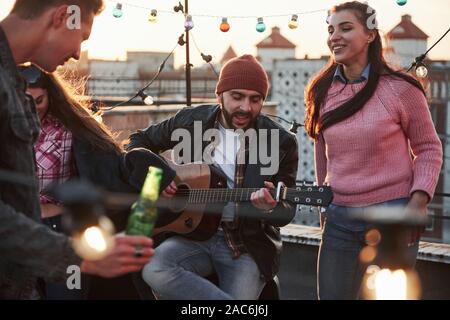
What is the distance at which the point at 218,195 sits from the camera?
3438mm

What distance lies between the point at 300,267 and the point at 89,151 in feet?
10.0

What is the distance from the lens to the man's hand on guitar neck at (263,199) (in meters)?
3.17

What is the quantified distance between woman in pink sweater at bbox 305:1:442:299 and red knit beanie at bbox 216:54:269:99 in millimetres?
425

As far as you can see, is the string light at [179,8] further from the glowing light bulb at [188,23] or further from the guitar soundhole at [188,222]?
the guitar soundhole at [188,222]

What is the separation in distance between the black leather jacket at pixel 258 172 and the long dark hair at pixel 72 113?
2.32 feet

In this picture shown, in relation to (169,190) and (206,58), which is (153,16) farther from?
(169,190)

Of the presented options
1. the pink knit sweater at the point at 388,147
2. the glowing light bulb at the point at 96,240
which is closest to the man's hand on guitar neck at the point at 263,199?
the pink knit sweater at the point at 388,147

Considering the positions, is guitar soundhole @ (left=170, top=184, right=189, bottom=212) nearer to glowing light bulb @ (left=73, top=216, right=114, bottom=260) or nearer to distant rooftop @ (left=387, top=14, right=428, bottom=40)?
glowing light bulb @ (left=73, top=216, right=114, bottom=260)

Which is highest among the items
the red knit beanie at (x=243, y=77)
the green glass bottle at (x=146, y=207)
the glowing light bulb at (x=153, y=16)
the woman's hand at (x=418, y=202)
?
the glowing light bulb at (x=153, y=16)

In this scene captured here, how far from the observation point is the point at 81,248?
1.72 meters

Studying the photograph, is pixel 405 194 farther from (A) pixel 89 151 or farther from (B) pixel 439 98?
(B) pixel 439 98

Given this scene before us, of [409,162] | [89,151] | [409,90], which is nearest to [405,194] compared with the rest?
[409,162]

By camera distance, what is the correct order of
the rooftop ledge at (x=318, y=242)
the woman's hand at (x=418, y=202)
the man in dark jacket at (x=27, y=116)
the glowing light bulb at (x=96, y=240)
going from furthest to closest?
the rooftop ledge at (x=318, y=242) → the woman's hand at (x=418, y=202) → the man in dark jacket at (x=27, y=116) → the glowing light bulb at (x=96, y=240)

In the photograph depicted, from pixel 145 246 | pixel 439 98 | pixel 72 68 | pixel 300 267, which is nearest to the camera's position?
pixel 145 246
